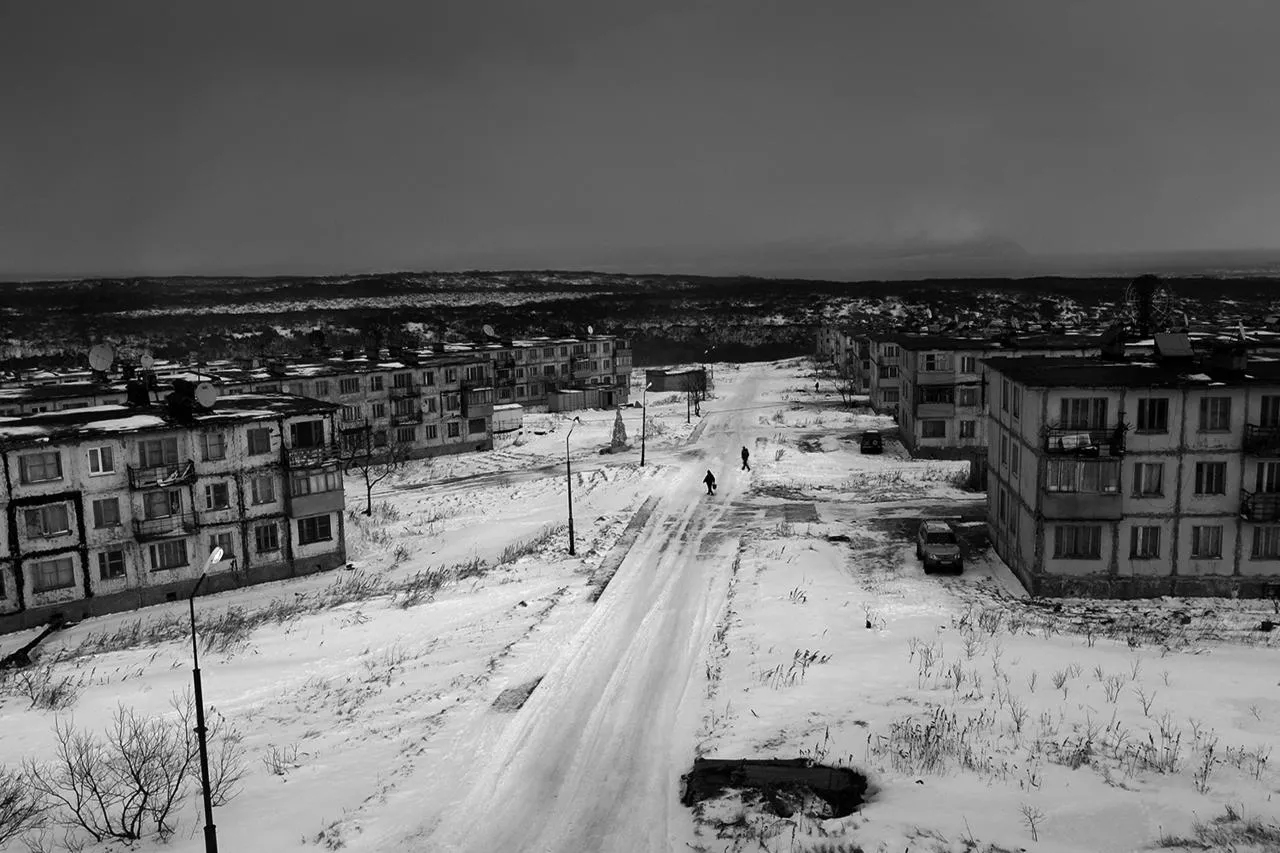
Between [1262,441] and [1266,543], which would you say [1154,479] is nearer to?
[1262,441]

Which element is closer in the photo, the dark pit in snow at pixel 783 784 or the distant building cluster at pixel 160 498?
the dark pit in snow at pixel 783 784

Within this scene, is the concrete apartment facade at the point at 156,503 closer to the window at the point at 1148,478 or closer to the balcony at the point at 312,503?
the balcony at the point at 312,503

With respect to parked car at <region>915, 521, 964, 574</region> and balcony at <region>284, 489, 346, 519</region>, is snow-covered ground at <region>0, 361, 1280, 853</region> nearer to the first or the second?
parked car at <region>915, 521, 964, 574</region>

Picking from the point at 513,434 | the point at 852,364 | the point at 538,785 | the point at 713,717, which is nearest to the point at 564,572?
the point at 713,717

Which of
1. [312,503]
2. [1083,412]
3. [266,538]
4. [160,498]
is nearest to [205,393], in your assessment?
[160,498]

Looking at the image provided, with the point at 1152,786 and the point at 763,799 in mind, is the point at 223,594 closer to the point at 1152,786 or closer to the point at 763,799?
the point at 763,799

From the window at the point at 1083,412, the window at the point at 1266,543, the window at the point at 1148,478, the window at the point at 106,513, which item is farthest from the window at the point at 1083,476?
the window at the point at 106,513

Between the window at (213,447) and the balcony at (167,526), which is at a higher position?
the window at (213,447)
